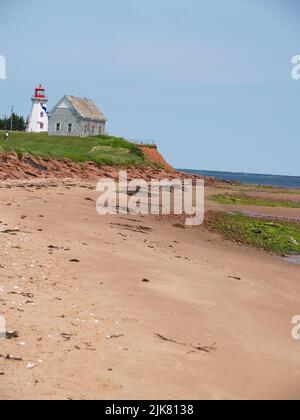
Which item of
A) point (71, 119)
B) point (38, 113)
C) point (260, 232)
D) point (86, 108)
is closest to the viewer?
point (260, 232)

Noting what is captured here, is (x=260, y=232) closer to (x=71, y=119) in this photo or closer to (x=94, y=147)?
(x=94, y=147)

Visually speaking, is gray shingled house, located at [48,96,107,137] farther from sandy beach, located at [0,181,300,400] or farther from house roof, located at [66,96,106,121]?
sandy beach, located at [0,181,300,400]

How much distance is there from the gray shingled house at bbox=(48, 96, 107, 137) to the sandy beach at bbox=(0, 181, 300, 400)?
56.8 m

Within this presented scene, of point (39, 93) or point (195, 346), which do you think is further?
point (39, 93)

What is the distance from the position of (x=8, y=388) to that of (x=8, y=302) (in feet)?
8.18

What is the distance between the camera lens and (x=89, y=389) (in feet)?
20.9

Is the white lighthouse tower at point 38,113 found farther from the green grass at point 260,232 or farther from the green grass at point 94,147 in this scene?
the green grass at point 260,232

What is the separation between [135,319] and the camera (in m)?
8.85

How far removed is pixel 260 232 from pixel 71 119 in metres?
52.3

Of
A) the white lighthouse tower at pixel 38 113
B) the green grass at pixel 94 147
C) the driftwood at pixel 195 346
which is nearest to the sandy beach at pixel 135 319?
the driftwood at pixel 195 346

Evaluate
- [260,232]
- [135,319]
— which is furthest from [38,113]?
[135,319]

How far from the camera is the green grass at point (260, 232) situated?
2048cm
